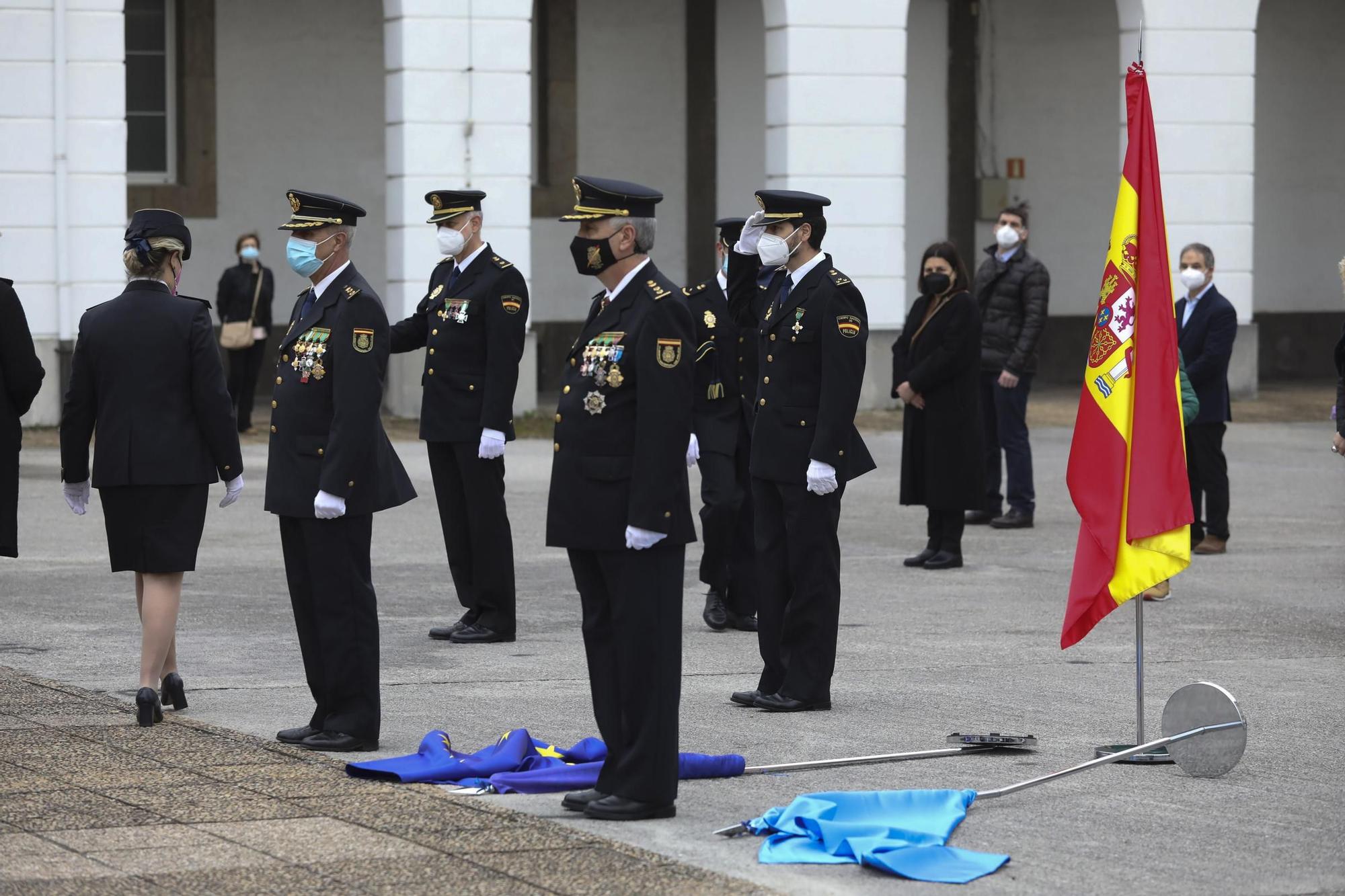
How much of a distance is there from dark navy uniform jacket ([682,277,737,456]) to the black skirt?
8.82 feet

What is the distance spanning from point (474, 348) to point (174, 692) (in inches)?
97.2

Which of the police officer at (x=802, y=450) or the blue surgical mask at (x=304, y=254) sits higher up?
the blue surgical mask at (x=304, y=254)

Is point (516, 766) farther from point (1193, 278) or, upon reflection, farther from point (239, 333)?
point (239, 333)

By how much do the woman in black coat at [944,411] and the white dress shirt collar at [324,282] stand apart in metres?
5.07

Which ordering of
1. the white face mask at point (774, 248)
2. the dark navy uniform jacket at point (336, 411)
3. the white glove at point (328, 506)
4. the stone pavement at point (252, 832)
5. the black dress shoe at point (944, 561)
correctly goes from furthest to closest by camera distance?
the black dress shoe at point (944, 561) → the white face mask at point (774, 248) → the dark navy uniform jacket at point (336, 411) → the white glove at point (328, 506) → the stone pavement at point (252, 832)

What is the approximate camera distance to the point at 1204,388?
1231cm

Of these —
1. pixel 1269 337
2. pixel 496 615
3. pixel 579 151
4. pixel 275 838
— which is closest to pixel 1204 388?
pixel 496 615

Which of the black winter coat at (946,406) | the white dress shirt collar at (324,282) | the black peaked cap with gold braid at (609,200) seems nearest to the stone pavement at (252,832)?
the white dress shirt collar at (324,282)

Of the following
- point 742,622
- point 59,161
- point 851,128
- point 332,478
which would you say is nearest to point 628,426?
point 332,478

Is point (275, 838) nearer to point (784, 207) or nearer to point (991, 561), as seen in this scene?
point (784, 207)

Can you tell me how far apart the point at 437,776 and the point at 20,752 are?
136 centimetres

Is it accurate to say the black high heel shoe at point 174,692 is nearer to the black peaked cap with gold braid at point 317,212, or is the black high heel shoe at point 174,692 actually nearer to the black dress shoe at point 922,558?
the black peaked cap with gold braid at point 317,212

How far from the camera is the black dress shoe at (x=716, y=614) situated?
32.2 ft

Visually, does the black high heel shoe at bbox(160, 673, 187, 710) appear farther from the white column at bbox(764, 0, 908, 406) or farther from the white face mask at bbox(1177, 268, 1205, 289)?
the white column at bbox(764, 0, 908, 406)
